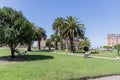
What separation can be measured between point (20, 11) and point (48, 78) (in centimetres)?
1927

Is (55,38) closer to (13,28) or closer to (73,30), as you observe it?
(73,30)

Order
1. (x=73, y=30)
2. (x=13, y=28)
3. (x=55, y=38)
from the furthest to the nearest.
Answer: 1. (x=55, y=38)
2. (x=73, y=30)
3. (x=13, y=28)

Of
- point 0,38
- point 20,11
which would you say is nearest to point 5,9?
point 20,11

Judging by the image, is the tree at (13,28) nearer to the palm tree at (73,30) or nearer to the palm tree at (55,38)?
the palm tree at (73,30)

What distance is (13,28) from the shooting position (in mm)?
29250

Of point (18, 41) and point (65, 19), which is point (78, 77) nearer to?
point (18, 41)

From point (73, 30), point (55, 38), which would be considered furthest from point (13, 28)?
point (55, 38)

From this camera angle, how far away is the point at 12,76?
14.0 m

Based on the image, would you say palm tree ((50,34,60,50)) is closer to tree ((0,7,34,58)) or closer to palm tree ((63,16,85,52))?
palm tree ((63,16,85,52))

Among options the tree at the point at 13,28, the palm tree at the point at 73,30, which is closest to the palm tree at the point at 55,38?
the palm tree at the point at 73,30

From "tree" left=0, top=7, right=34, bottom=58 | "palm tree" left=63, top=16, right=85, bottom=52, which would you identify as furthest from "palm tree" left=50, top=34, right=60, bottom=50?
"tree" left=0, top=7, right=34, bottom=58

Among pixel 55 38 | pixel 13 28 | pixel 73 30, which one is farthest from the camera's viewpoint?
pixel 55 38

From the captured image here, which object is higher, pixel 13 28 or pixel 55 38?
pixel 55 38

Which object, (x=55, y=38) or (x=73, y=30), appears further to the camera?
(x=55, y=38)
